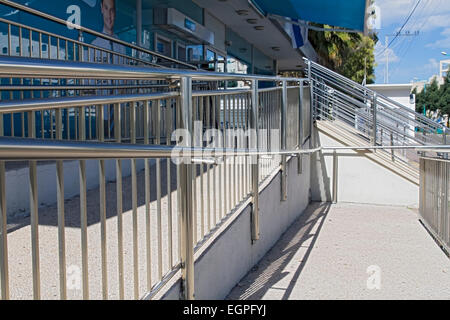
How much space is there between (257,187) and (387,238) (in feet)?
Result: 8.80

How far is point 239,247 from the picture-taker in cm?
441

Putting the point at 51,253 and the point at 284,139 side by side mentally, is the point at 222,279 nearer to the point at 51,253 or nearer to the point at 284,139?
the point at 51,253

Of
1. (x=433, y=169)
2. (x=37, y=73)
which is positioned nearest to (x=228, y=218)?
(x=37, y=73)

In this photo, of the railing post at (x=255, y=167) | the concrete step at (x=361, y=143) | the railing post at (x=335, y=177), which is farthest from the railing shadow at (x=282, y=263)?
the concrete step at (x=361, y=143)

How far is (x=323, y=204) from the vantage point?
9.70 m

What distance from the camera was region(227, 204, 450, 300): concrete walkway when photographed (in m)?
4.34

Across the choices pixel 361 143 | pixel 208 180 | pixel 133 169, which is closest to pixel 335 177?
pixel 361 143

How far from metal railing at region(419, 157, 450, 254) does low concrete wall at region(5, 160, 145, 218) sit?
4.10 meters

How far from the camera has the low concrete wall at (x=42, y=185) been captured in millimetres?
3766

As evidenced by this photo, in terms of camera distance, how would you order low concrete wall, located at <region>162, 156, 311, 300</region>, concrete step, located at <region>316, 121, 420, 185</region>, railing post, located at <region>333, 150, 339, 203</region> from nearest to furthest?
1. low concrete wall, located at <region>162, 156, 311, 300</region>
2. concrete step, located at <region>316, 121, 420, 185</region>
3. railing post, located at <region>333, 150, 339, 203</region>

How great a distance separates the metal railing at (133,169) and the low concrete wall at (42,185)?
3 centimetres

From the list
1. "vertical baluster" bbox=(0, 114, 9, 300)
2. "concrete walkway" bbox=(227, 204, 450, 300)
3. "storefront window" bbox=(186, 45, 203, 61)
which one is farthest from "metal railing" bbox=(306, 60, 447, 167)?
"vertical baluster" bbox=(0, 114, 9, 300)

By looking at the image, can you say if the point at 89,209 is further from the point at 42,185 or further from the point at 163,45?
the point at 163,45

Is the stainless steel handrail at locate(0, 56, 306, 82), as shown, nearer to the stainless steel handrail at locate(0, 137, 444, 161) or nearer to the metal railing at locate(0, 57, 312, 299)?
the metal railing at locate(0, 57, 312, 299)
